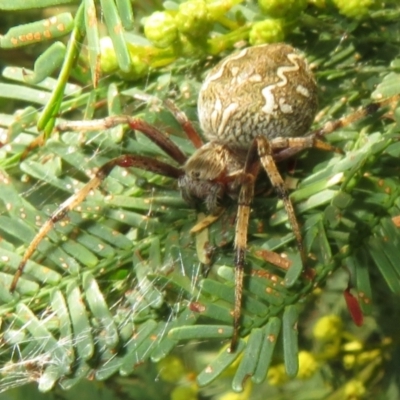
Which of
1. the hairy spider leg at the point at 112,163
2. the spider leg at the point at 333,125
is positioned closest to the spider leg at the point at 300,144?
the spider leg at the point at 333,125

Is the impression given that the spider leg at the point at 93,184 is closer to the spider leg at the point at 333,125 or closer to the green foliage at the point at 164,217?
the green foliage at the point at 164,217

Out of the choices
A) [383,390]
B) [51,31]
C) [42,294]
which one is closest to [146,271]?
[42,294]

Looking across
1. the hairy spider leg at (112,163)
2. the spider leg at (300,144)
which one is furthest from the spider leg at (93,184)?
the spider leg at (300,144)

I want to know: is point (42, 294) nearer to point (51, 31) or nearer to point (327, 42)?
point (51, 31)

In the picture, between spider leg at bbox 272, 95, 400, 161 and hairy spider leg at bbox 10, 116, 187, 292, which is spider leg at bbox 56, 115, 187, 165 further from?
spider leg at bbox 272, 95, 400, 161

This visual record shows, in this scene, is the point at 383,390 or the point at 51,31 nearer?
the point at 51,31

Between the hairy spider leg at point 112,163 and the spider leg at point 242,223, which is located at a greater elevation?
the hairy spider leg at point 112,163

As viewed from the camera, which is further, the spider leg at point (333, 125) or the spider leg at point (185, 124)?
the spider leg at point (185, 124)
